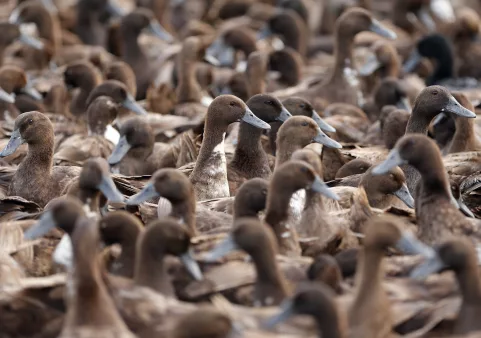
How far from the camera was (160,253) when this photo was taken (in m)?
7.20

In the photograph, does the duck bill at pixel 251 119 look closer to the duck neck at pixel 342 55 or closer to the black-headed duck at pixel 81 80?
the black-headed duck at pixel 81 80

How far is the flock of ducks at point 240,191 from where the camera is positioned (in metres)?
6.87

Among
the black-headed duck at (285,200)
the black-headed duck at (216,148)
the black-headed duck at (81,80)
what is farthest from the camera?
the black-headed duck at (81,80)

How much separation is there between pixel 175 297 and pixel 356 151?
405 cm

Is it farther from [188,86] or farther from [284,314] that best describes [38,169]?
[188,86]

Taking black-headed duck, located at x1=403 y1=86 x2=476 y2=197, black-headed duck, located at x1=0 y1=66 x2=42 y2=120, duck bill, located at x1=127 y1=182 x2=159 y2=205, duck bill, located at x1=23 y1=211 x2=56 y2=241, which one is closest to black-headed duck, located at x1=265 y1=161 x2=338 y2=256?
duck bill, located at x1=127 y1=182 x2=159 y2=205

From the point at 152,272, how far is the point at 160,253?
0.38ft

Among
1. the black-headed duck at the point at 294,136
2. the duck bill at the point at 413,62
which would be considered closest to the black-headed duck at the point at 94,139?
the black-headed duck at the point at 294,136

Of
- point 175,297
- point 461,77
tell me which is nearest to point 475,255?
point 175,297

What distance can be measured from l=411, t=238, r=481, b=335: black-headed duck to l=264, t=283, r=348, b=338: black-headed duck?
0.73 metres

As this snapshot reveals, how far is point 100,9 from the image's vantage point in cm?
1847

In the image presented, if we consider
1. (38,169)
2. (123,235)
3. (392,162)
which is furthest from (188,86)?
(123,235)

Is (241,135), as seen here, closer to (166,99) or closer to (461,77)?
(166,99)

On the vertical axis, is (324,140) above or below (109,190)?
below
